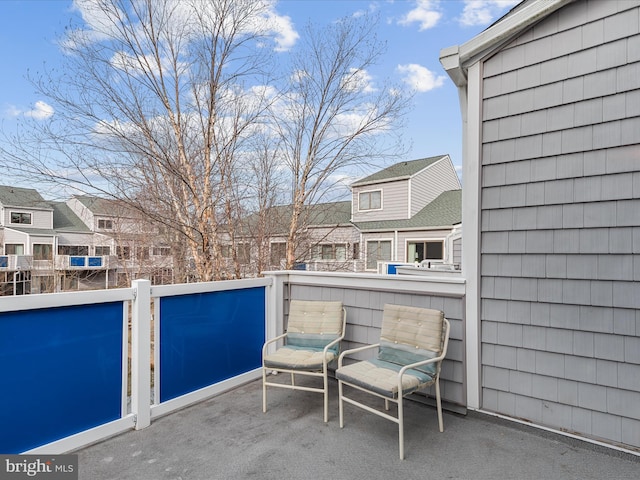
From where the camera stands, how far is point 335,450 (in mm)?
2236

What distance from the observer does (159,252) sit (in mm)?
8523

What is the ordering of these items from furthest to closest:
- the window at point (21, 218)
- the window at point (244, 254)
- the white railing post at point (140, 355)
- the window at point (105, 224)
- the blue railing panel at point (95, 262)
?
1. the window at point (21, 218)
2. the blue railing panel at point (95, 262)
3. the window at point (105, 224)
4. the window at point (244, 254)
5. the white railing post at point (140, 355)

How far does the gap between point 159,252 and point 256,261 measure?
2625 mm

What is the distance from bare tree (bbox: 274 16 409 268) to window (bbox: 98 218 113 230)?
516 cm

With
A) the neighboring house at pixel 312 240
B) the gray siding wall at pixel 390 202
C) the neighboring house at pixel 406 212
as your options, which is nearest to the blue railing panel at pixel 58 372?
the neighboring house at pixel 312 240

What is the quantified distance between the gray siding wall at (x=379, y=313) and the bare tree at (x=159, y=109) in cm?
328

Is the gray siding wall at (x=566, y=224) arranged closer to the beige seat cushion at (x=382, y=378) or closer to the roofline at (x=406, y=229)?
the beige seat cushion at (x=382, y=378)

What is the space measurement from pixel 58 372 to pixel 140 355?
518 millimetres

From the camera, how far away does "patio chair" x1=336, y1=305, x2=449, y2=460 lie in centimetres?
230

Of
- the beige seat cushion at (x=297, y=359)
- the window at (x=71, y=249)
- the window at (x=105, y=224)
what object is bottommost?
the beige seat cushion at (x=297, y=359)

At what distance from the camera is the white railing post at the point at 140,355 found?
255cm

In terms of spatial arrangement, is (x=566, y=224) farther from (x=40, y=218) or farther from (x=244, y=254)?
(x=40, y=218)

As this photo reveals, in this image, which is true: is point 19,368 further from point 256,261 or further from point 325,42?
point 325,42

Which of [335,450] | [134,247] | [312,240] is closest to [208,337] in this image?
[335,450]
